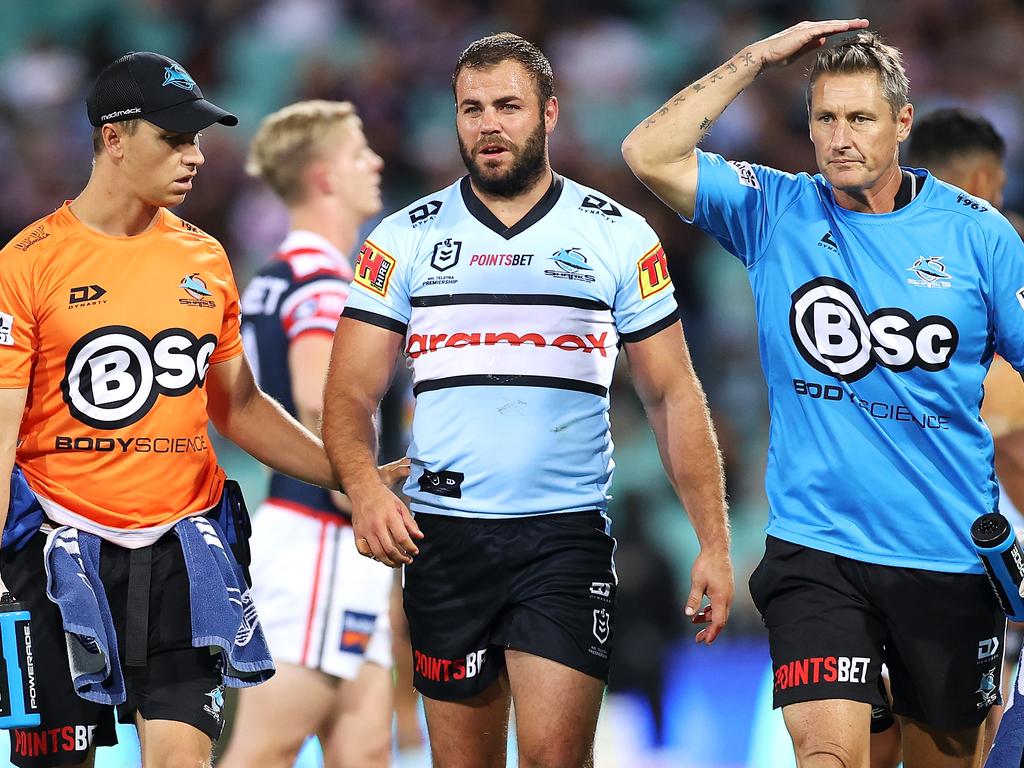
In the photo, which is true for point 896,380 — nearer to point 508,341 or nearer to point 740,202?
point 740,202

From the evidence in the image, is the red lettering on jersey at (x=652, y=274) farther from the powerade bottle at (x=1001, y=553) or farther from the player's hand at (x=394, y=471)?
the powerade bottle at (x=1001, y=553)

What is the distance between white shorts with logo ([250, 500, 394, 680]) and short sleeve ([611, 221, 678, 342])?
1890 mm

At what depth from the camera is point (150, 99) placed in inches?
179

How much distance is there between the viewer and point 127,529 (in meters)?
4.46

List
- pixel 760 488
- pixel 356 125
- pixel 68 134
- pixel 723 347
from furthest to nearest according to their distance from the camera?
pixel 68 134, pixel 723 347, pixel 760 488, pixel 356 125

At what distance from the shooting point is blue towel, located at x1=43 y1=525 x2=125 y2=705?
4.28 m

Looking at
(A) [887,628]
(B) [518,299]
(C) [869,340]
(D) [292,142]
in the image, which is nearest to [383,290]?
(B) [518,299]

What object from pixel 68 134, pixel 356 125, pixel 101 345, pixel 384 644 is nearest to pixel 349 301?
pixel 101 345

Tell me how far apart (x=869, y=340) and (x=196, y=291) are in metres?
1.97

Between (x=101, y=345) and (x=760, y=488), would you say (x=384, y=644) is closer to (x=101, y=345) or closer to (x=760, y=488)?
(x=101, y=345)

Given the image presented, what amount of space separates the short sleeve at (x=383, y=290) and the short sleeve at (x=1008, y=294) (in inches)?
67.6

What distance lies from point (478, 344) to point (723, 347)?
19.8 ft

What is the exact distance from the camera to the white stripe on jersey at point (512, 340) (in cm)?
452

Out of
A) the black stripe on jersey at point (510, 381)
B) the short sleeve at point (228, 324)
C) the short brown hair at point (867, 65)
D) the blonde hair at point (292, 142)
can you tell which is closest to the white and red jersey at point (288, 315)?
the blonde hair at point (292, 142)
